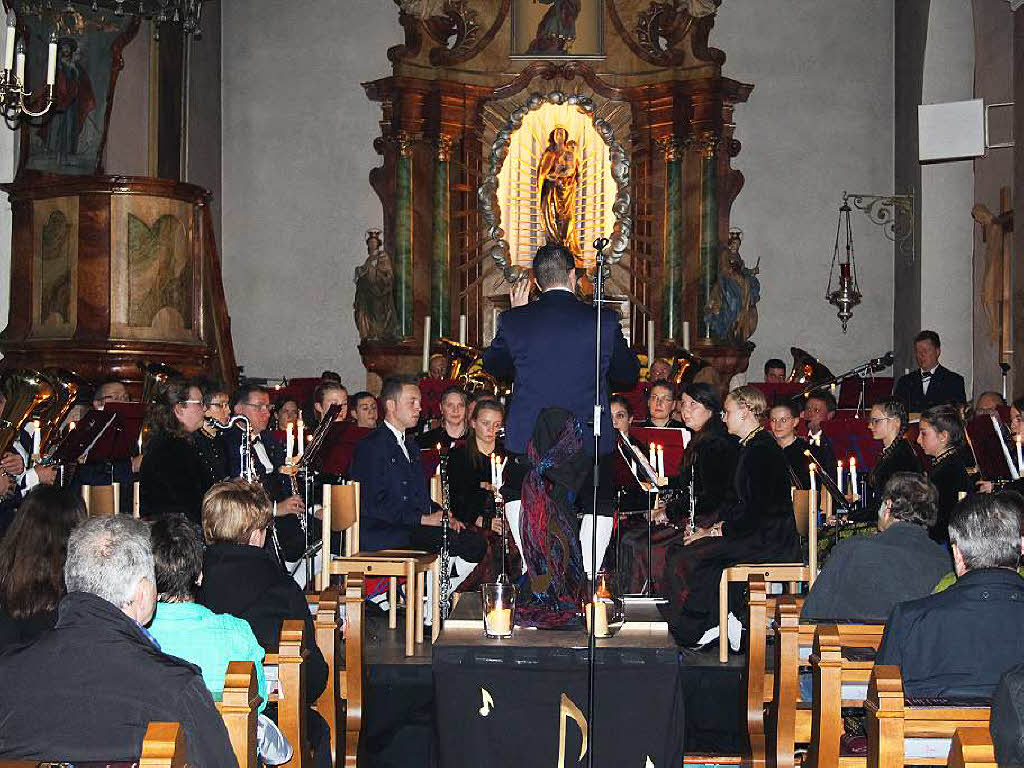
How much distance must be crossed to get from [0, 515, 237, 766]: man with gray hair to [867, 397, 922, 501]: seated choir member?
17.9 ft

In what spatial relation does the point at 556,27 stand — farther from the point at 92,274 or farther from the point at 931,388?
the point at 92,274

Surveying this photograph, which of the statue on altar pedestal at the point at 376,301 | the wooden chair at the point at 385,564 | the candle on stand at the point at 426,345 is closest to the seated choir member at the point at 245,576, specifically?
the wooden chair at the point at 385,564

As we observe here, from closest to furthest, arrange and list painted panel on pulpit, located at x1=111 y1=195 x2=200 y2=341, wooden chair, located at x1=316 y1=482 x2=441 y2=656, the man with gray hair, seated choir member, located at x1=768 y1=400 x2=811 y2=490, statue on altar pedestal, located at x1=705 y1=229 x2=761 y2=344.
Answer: the man with gray hair, wooden chair, located at x1=316 y1=482 x2=441 y2=656, seated choir member, located at x1=768 y1=400 x2=811 y2=490, painted panel on pulpit, located at x1=111 y1=195 x2=200 y2=341, statue on altar pedestal, located at x1=705 y1=229 x2=761 y2=344

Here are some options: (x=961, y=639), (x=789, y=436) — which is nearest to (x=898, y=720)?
(x=961, y=639)

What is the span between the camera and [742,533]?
275 inches

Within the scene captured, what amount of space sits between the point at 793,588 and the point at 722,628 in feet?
2.00

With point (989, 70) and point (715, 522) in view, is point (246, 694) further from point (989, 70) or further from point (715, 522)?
point (989, 70)

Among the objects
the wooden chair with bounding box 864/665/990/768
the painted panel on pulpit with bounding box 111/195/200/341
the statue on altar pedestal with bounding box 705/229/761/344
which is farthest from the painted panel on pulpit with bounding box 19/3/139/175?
the wooden chair with bounding box 864/665/990/768

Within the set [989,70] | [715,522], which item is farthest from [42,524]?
[989,70]

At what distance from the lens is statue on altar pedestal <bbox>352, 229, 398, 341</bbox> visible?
648 inches

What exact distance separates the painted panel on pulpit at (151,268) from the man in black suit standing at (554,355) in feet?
20.3

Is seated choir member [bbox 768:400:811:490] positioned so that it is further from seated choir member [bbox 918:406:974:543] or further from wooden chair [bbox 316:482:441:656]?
wooden chair [bbox 316:482:441:656]

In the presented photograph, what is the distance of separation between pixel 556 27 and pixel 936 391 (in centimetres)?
666

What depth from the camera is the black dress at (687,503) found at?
7.42m
